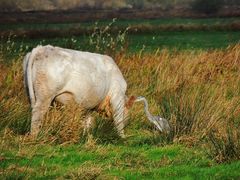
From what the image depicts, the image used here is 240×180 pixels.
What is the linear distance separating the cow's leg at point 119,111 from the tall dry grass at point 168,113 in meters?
0.15

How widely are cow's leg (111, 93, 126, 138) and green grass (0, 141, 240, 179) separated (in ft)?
2.53

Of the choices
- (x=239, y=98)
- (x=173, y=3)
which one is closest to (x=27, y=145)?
(x=239, y=98)

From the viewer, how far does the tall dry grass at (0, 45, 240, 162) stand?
1231 cm

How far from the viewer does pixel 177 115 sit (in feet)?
43.4

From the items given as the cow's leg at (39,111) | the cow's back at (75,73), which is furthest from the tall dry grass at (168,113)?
the cow's back at (75,73)

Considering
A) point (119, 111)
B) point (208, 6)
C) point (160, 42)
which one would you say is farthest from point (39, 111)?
point (208, 6)

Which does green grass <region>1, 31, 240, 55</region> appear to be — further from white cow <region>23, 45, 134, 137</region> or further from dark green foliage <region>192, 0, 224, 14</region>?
dark green foliage <region>192, 0, 224, 14</region>

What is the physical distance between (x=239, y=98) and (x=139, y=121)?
2110mm

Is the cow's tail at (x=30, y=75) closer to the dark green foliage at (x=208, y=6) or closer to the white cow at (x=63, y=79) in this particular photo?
the white cow at (x=63, y=79)

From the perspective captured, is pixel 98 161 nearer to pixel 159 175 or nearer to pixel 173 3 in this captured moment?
pixel 159 175

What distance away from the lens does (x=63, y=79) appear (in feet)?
41.5

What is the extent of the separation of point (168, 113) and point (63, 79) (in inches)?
82.5

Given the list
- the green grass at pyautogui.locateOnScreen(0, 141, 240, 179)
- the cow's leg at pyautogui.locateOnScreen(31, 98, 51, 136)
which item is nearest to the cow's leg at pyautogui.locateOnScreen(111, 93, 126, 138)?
the green grass at pyautogui.locateOnScreen(0, 141, 240, 179)

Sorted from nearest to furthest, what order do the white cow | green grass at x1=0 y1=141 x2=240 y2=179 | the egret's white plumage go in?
green grass at x1=0 y1=141 x2=240 y2=179 < the white cow < the egret's white plumage
